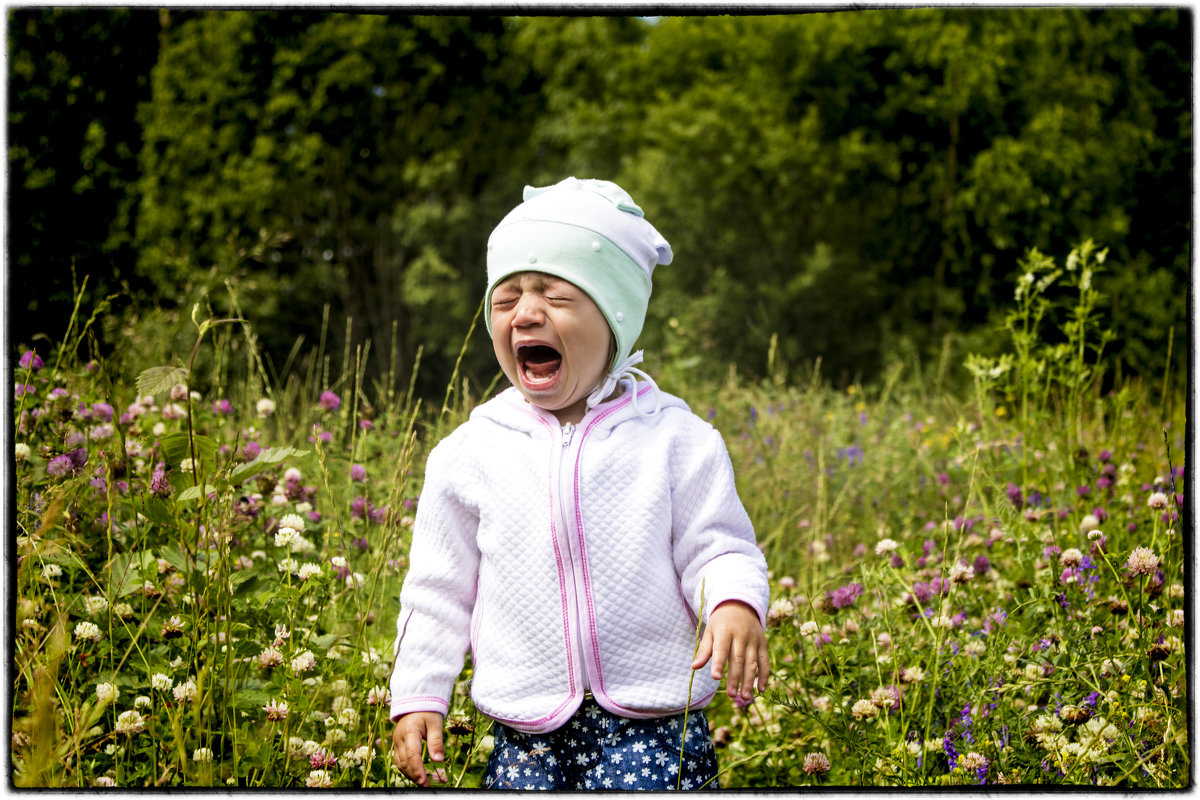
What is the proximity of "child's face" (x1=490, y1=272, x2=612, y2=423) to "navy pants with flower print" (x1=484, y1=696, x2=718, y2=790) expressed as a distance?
58 centimetres

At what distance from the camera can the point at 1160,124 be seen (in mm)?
11281

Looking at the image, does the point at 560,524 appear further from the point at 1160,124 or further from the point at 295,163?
the point at 1160,124

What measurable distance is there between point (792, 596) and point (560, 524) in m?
1.33

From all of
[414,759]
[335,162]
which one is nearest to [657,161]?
[335,162]

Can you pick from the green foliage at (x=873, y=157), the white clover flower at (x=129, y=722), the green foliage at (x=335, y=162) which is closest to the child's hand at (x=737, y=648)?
the white clover flower at (x=129, y=722)

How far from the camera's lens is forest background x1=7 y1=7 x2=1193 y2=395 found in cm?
998

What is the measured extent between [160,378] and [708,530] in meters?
0.96

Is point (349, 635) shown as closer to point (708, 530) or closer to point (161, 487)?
point (161, 487)

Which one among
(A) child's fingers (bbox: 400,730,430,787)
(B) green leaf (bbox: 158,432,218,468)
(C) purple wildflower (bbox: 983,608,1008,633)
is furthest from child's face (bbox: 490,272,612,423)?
(C) purple wildflower (bbox: 983,608,1008,633)

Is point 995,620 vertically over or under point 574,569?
under

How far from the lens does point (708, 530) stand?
172cm

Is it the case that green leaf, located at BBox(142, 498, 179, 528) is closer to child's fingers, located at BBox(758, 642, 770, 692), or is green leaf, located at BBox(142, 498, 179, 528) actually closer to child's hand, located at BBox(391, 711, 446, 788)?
child's hand, located at BBox(391, 711, 446, 788)

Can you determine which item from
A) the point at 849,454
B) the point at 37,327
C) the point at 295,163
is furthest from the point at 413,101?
the point at 849,454

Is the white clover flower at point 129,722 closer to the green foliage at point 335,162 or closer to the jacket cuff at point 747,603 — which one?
the jacket cuff at point 747,603
